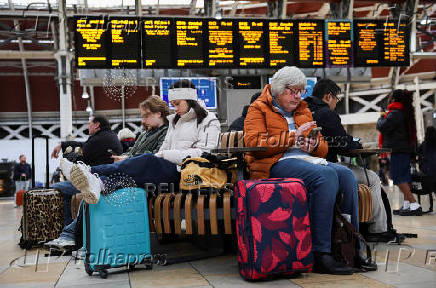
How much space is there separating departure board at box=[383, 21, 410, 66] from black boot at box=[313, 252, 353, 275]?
7578 millimetres

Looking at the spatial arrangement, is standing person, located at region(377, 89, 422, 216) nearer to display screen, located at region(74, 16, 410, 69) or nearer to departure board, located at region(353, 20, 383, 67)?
display screen, located at region(74, 16, 410, 69)

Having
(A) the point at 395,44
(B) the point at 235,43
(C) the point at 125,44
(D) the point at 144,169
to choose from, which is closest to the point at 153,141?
(D) the point at 144,169

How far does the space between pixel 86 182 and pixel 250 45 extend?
676 cm

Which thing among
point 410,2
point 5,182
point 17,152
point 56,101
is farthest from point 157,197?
point 56,101

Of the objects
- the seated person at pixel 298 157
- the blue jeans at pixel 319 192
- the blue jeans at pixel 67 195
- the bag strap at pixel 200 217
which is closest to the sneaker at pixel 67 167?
the bag strap at pixel 200 217

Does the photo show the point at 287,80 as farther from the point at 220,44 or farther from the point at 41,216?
the point at 220,44

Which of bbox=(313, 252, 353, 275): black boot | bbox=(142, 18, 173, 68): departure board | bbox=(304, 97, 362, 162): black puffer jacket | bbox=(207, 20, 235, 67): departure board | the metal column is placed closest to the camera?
bbox=(313, 252, 353, 275): black boot

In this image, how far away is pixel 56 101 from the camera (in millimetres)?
23969

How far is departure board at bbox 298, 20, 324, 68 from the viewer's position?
949cm

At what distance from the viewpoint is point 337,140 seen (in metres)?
3.83

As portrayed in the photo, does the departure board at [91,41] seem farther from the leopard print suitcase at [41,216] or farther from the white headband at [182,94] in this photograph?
the white headband at [182,94]

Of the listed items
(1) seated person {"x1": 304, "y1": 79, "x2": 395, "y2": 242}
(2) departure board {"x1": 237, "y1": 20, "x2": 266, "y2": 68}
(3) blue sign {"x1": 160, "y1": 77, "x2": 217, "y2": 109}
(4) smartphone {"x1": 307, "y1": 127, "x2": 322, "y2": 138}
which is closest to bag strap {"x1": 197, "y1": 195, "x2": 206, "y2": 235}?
(4) smartphone {"x1": 307, "y1": 127, "x2": 322, "y2": 138}

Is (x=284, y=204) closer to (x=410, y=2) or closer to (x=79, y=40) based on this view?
(x=79, y=40)

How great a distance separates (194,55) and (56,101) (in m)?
16.6
